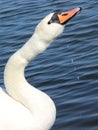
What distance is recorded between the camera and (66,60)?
10.1 metres

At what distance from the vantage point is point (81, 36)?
37.3ft

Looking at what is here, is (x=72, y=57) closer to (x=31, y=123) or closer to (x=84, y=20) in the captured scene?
(x=84, y=20)

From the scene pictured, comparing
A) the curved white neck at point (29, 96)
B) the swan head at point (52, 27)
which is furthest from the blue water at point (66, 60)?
the swan head at point (52, 27)

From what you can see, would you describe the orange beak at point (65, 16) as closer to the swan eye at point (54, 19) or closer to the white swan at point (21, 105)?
the swan eye at point (54, 19)

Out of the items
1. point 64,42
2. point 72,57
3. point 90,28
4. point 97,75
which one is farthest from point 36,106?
point 90,28

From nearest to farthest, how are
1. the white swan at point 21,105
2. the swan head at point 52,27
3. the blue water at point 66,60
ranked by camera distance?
the swan head at point 52,27
the white swan at point 21,105
the blue water at point 66,60

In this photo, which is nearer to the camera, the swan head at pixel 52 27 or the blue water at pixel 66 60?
the swan head at pixel 52 27

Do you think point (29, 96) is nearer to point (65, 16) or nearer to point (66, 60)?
point (65, 16)

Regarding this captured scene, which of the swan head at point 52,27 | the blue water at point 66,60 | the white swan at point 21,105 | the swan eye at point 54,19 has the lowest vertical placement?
the blue water at point 66,60

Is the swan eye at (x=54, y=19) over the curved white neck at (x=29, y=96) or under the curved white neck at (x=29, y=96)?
over

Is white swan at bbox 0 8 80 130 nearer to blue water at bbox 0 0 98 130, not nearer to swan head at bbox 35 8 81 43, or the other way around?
swan head at bbox 35 8 81 43

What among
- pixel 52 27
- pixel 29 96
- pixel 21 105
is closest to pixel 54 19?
pixel 52 27

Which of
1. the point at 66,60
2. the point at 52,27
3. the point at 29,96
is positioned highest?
the point at 52,27

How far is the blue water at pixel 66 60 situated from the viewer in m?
8.24
